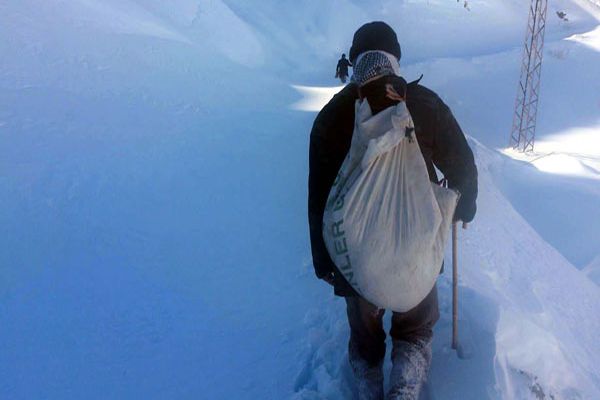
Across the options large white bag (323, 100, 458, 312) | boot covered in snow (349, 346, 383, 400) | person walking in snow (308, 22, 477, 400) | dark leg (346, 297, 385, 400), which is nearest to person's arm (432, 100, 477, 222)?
person walking in snow (308, 22, 477, 400)

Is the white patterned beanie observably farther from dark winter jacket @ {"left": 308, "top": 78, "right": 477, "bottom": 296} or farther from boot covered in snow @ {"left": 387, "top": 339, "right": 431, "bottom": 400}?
boot covered in snow @ {"left": 387, "top": 339, "right": 431, "bottom": 400}

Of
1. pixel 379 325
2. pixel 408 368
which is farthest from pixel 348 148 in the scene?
pixel 408 368

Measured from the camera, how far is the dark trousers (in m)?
1.79

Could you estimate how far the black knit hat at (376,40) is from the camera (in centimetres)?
164

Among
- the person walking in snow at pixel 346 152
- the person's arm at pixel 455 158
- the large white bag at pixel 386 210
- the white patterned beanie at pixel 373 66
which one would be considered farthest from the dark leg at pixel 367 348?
the white patterned beanie at pixel 373 66

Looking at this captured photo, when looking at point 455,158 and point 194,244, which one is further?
point 194,244

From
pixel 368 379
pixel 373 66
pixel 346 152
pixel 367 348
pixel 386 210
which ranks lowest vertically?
pixel 368 379

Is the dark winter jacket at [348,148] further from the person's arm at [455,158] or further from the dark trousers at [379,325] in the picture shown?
the dark trousers at [379,325]

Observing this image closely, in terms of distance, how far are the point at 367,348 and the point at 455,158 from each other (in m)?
0.78

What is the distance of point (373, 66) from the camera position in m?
1.59

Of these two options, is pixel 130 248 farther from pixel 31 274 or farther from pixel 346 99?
pixel 346 99

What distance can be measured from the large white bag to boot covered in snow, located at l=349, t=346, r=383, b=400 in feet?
1.52

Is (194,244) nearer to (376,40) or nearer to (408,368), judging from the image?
(408,368)

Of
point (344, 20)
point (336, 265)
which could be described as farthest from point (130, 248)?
point (344, 20)
